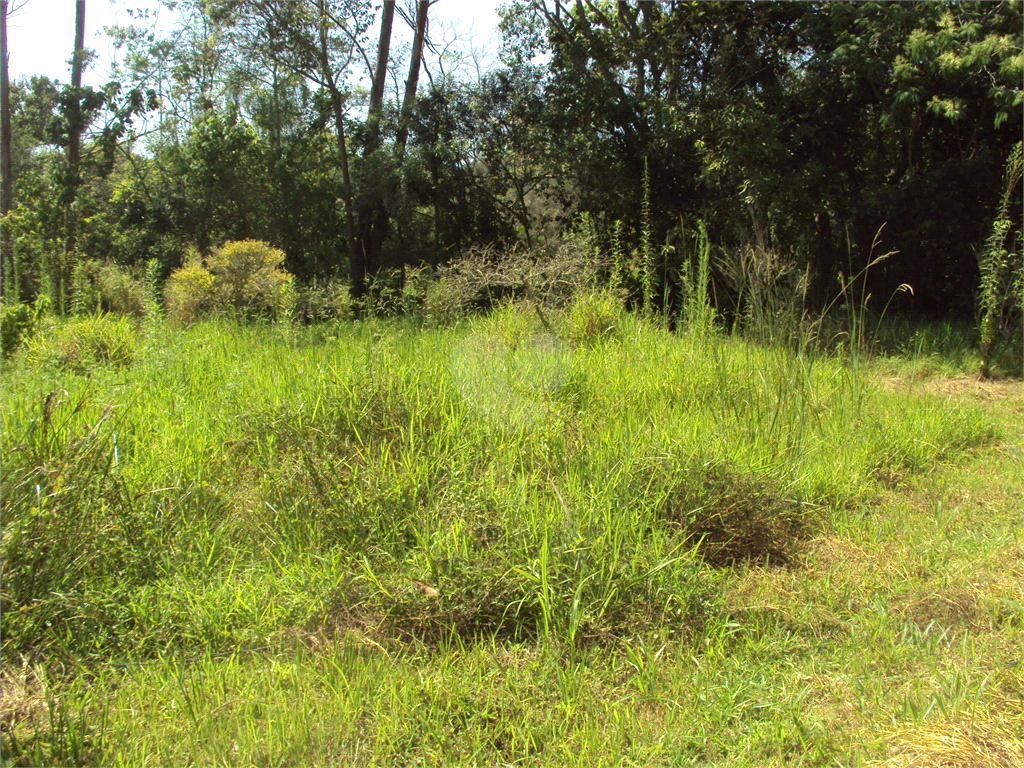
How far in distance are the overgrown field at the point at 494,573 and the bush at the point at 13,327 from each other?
2.07 m

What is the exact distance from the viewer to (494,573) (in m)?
2.75

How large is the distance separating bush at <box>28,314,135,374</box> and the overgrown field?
0.86m

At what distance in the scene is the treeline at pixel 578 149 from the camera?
8758 mm

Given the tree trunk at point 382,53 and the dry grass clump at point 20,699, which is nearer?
the dry grass clump at point 20,699

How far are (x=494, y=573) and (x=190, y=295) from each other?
7.94m

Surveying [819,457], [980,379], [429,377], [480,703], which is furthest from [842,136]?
[480,703]

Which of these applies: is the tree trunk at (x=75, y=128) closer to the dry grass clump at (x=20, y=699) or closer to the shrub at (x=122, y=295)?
the shrub at (x=122, y=295)

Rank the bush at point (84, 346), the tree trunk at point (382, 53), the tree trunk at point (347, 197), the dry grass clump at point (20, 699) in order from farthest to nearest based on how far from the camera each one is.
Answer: the tree trunk at point (382, 53) → the tree trunk at point (347, 197) → the bush at point (84, 346) → the dry grass clump at point (20, 699)

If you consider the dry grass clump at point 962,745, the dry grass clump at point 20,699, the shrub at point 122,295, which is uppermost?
the shrub at point 122,295

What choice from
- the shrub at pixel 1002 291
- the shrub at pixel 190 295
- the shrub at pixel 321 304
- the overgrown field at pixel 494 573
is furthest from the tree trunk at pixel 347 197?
the shrub at pixel 1002 291

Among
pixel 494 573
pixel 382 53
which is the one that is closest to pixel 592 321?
pixel 494 573

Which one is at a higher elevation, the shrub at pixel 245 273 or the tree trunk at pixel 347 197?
the tree trunk at pixel 347 197

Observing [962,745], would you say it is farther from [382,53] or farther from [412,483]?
[382,53]

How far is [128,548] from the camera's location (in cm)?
289
